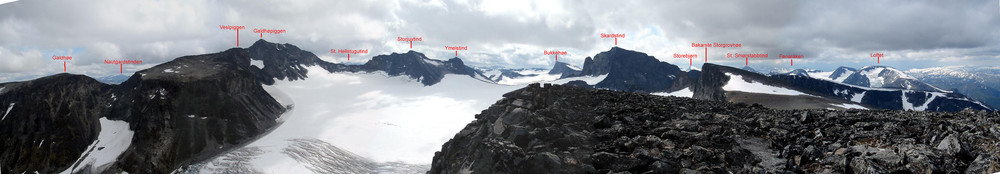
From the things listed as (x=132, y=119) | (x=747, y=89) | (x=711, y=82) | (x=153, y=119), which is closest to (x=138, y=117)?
(x=132, y=119)

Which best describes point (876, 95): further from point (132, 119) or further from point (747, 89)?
point (132, 119)

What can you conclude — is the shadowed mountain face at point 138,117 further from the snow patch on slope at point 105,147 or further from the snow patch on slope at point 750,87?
the snow patch on slope at point 750,87

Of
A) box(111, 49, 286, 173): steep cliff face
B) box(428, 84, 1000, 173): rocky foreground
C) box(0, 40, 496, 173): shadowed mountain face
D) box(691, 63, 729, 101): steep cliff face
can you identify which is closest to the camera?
box(428, 84, 1000, 173): rocky foreground

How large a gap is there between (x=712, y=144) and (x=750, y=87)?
122549mm

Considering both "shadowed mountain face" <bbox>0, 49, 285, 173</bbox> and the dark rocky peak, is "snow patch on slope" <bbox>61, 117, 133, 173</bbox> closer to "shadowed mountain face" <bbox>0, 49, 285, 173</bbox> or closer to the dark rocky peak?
"shadowed mountain face" <bbox>0, 49, 285, 173</bbox>

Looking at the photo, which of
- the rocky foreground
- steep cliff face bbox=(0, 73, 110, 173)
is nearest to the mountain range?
steep cliff face bbox=(0, 73, 110, 173)

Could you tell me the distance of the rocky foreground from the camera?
9156mm

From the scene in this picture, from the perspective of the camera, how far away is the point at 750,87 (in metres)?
114

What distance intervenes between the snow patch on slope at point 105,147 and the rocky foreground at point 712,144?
10197 centimetres

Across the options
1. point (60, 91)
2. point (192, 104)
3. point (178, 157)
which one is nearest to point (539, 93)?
point (178, 157)

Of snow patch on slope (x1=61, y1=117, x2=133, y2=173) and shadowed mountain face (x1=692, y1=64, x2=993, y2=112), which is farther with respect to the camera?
shadowed mountain face (x1=692, y1=64, x2=993, y2=112)

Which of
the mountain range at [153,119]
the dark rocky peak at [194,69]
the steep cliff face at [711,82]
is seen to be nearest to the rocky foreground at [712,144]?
the mountain range at [153,119]

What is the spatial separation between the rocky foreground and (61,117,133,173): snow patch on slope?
10197 centimetres

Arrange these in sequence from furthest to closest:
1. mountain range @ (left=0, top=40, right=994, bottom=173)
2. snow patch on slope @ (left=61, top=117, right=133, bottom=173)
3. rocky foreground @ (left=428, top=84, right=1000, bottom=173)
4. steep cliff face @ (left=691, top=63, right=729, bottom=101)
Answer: steep cliff face @ (left=691, top=63, right=729, bottom=101), snow patch on slope @ (left=61, top=117, right=133, bottom=173), mountain range @ (left=0, top=40, right=994, bottom=173), rocky foreground @ (left=428, top=84, right=1000, bottom=173)
